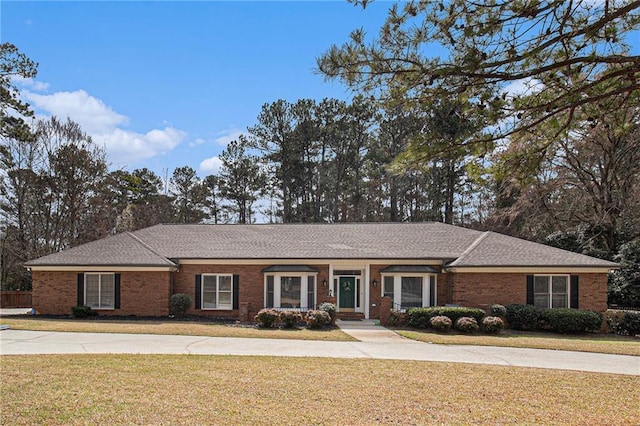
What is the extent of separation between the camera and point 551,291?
69.4ft

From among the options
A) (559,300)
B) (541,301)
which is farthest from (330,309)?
(559,300)

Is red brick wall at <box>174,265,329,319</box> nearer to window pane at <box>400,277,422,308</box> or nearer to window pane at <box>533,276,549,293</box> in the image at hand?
window pane at <box>400,277,422,308</box>

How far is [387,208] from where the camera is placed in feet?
143

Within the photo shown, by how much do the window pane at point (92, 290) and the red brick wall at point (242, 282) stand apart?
340cm

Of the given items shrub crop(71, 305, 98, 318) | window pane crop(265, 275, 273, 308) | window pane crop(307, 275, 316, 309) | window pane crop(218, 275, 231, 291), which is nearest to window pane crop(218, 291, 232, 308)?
window pane crop(218, 275, 231, 291)

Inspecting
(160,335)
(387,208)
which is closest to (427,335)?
(160,335)

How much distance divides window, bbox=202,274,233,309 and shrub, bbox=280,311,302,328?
14.4 feet

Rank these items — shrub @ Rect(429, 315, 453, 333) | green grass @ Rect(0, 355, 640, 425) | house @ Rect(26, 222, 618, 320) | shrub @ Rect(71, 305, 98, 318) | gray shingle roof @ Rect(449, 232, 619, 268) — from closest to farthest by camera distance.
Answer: green grass @ Rect(0, 355, 640, 425)
shrub @ Rect(429, 315, 453, 333)
gray shingle roof @ Rect(449, 232, 619, 268)
house @ Rect(26, 222, 618, 320)
shrub @ Rect(71, 305, 98, 318)

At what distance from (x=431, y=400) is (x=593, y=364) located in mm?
6559

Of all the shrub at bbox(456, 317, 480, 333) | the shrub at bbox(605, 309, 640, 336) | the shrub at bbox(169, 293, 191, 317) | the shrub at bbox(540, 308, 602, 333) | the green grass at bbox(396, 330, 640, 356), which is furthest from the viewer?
the shrub at bbox(169, 293, 191, 317)

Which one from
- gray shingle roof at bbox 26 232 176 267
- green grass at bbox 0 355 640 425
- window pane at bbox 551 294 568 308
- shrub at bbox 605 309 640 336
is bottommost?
shrub at bbox 605 309 640 336

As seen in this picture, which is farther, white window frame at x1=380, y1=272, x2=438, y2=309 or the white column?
the white column

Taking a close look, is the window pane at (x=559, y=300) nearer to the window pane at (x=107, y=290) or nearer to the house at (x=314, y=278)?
the house at (x=314, y=278)

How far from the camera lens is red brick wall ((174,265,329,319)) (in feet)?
73.8
